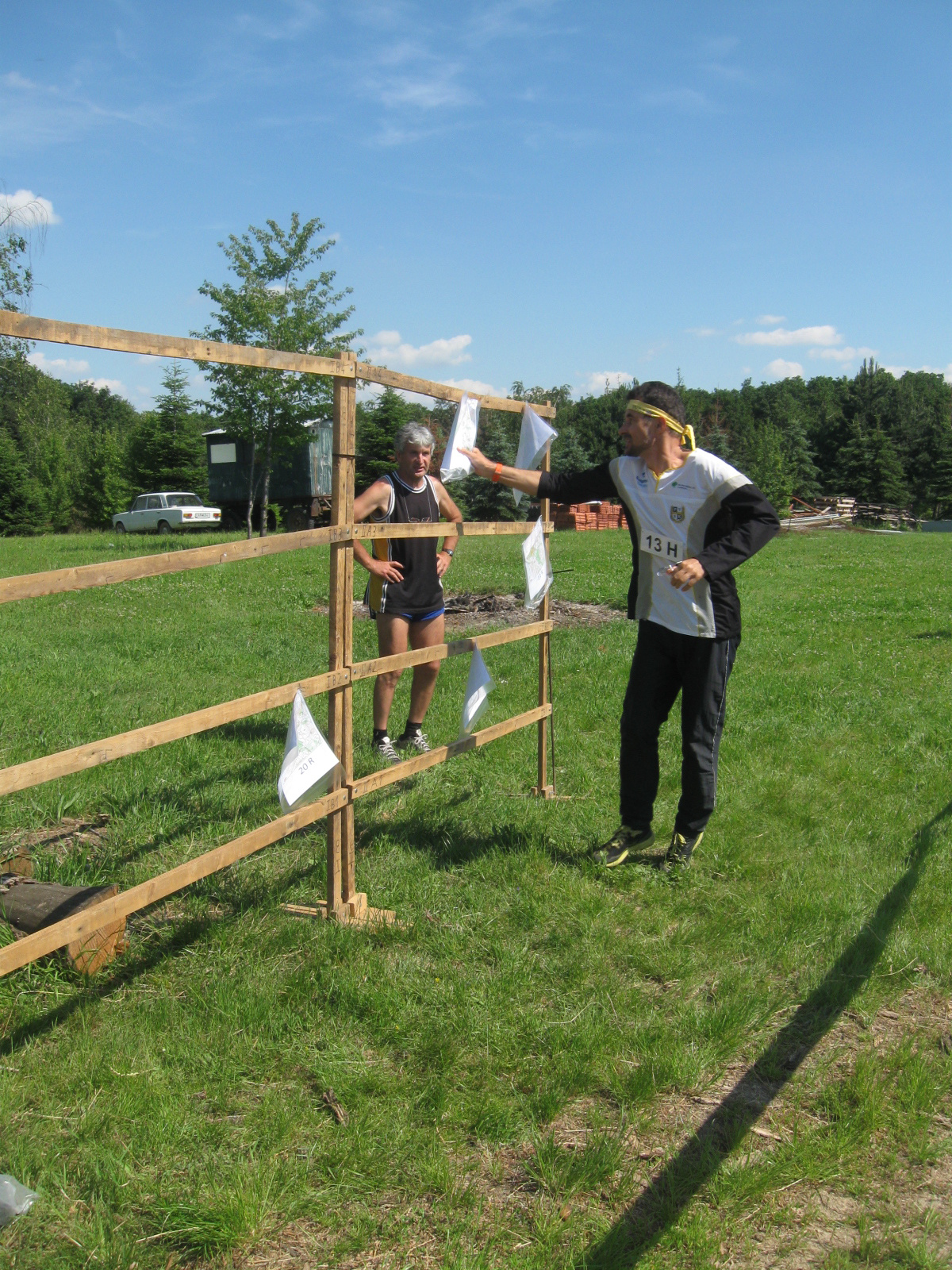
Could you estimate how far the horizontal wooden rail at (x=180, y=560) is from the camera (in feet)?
7.66

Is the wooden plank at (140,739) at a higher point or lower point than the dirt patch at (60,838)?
higher

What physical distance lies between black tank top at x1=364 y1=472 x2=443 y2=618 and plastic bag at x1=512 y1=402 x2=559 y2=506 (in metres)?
0.83

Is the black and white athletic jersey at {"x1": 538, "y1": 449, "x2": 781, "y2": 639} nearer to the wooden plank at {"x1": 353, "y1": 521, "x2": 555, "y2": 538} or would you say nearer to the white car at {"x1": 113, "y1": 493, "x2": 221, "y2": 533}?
the wooden plank at {"x1": 353, "y1": 521, "x2": 555, "y2": 538}

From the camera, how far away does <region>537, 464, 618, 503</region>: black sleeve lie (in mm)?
4352

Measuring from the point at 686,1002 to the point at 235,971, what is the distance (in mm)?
1516

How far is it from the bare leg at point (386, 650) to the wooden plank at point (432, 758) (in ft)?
3.06

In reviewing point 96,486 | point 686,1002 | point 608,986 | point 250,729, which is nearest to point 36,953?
point 608,986

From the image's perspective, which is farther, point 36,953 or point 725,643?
point 725,643

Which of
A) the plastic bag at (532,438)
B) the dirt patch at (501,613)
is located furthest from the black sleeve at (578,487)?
the dirt patch at (501,613)

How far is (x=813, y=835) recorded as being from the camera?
15.3 feet

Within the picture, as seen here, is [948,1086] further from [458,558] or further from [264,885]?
[458,558]

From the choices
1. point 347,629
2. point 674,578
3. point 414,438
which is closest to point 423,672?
point 414,438

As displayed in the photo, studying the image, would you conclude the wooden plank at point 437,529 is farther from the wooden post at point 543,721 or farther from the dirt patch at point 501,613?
the dirt patch at point 501,613

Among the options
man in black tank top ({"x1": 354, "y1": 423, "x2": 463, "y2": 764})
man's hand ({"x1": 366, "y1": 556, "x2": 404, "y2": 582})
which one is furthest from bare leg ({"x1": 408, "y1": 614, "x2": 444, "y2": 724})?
man's hand ({"x1": 366, "y1": 556, "x2": 404, "y2": 582})
